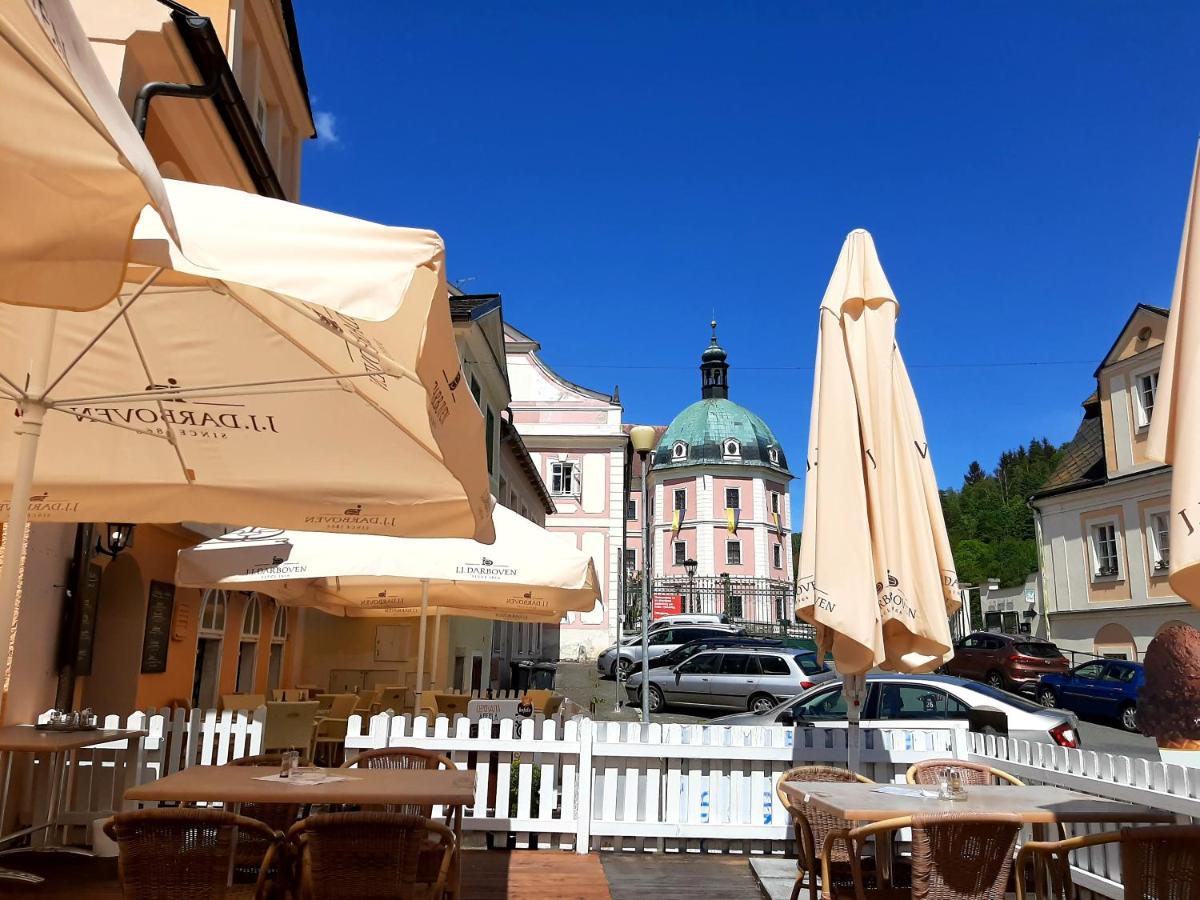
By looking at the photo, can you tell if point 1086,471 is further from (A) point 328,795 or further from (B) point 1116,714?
(A) point 328,795

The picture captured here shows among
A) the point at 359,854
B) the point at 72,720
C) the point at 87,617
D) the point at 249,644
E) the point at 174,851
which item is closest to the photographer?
the point at 174,851

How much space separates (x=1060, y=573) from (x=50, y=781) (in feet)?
103

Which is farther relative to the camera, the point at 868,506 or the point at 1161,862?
the point at 868,506

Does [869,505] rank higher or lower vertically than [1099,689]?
higher

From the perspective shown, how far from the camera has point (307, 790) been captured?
177 inches

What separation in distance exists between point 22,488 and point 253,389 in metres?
1.23

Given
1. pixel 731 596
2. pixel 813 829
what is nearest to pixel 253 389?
pixel 813 829

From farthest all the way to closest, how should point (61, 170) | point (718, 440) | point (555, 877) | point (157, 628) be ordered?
point (718, 440)
point (157, 628)
point (555, 877)
point (61, 170)

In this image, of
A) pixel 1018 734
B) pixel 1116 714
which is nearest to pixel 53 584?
pixel 1018 734

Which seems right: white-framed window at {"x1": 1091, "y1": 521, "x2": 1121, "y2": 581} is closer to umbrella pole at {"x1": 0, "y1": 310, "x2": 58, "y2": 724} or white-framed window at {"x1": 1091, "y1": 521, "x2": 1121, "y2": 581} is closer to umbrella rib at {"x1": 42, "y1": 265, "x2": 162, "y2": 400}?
umbrella rib at {"x1": 42, "y1": 265, "x2": 162, "y2": 400}

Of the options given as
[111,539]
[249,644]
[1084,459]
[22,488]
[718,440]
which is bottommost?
[249,644]

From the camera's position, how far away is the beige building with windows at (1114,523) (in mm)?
27078

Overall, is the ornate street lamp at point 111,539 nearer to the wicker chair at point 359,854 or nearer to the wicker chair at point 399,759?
the wicker chair at point 399,759

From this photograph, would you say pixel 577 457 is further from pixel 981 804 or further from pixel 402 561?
pixel 981 804
